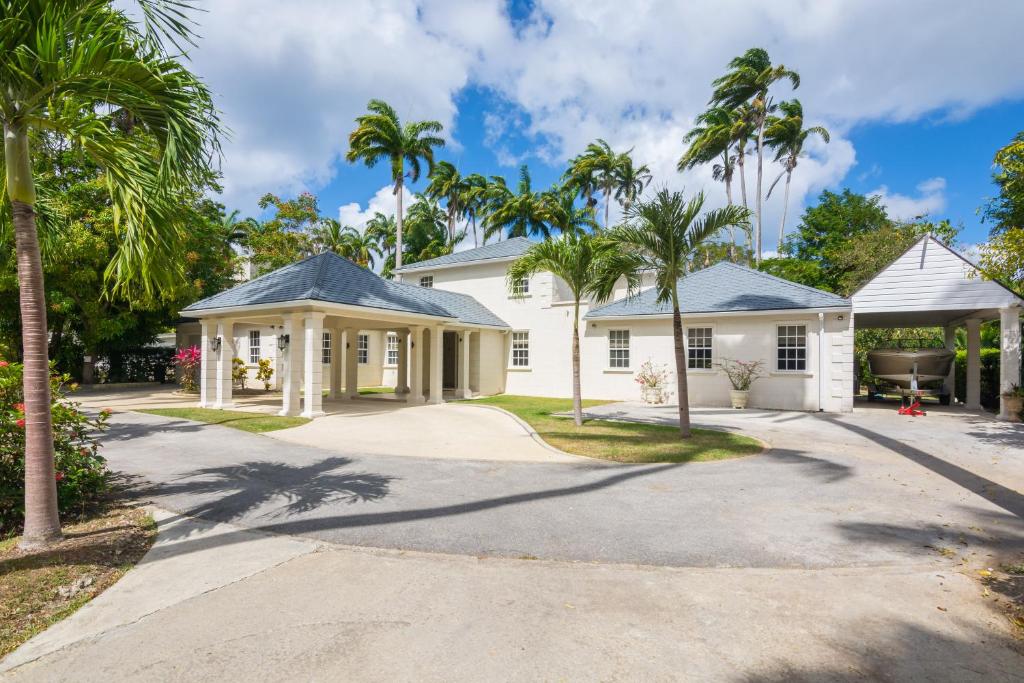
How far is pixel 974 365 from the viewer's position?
17875 mm

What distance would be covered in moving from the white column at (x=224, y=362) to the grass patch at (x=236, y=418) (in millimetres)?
688

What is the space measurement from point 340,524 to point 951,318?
23.0 m

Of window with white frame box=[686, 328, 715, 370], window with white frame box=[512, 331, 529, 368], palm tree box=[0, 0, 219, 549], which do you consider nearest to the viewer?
palm tree box=[0, 0, 219, 549]

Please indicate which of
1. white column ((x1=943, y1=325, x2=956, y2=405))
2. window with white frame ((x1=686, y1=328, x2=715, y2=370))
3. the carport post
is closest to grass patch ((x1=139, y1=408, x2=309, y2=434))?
the carport post

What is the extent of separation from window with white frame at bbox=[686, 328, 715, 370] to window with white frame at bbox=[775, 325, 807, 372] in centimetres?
225

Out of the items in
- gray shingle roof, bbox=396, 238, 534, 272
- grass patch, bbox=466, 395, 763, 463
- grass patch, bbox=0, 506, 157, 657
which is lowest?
grass patch, bbox=466, 395, 763, 463

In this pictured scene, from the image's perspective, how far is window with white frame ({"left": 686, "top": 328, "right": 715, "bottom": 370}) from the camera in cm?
1877

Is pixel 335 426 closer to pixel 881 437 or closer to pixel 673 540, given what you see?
pixel 673 540

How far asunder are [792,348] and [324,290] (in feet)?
49.3

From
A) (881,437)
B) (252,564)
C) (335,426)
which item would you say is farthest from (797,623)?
(335,426)

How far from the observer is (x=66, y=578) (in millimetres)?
4105

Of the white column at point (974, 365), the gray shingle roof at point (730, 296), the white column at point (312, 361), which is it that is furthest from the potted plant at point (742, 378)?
the white column at point (312, 361)

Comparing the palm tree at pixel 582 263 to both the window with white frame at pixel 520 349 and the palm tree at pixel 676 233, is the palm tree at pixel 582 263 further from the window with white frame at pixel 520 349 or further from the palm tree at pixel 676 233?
the window with white frame at pixel 520 349

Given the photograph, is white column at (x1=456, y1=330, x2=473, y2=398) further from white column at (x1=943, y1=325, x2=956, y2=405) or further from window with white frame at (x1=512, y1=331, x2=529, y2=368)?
white column at (x1=943, y1=325, x2=956, y2=405)
